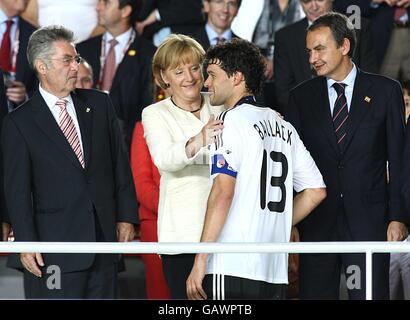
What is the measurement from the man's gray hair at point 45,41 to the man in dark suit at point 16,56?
1.81 m

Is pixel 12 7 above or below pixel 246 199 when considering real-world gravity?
above

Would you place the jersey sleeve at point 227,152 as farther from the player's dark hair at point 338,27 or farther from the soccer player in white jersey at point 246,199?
the player's dark hair at point 338,27

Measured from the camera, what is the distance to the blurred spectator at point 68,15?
8406mm

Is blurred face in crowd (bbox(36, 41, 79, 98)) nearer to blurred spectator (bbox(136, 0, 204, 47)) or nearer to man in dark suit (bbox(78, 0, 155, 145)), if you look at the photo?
man in dark suit (bbox(78, 0, 155, 145))

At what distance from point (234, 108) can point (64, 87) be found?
3.39 ft

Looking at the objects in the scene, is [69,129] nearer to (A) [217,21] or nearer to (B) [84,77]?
(B) [84,77]

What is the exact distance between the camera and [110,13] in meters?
8.38

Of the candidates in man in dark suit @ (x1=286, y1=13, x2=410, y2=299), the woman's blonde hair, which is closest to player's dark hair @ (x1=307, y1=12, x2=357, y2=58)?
man in dark suit @ (x1=286, y1=13, x2=410, y2=299)

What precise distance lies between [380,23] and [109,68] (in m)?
1.83

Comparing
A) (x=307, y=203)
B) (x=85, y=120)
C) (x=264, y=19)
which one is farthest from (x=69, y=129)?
(x=264, y=19)

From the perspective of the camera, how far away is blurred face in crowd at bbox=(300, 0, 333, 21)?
788 centimetres

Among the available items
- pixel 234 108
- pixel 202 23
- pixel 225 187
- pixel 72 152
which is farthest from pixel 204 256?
pixel 202 23

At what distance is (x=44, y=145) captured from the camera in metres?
5.95

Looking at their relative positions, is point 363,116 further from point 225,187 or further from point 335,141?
point 225,187
